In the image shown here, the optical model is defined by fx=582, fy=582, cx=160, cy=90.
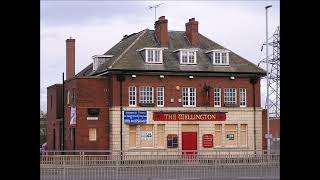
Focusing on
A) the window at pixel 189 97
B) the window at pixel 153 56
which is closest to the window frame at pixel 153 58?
the window at pixel 153 56

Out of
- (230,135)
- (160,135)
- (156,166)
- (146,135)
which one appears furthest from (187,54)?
(156,166)

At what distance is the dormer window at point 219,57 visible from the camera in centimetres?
4386

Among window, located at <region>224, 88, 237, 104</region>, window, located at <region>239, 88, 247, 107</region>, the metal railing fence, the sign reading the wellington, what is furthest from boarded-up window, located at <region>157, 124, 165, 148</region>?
the metal railing fence

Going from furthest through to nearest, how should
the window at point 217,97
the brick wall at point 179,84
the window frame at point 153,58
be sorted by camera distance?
1. the window at point 217,97
2. the window frame at point 153,58
3. the brick wall at point 179,84

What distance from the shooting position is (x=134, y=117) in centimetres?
4016

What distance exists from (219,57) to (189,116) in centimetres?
545

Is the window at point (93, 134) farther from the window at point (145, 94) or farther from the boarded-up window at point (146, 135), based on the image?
the window at point (145, 94)

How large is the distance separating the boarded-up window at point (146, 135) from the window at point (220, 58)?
748 cm

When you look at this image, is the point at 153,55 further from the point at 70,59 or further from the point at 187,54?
the point at 70,59

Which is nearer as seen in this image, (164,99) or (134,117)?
(134,117)
